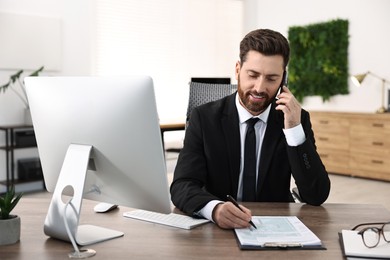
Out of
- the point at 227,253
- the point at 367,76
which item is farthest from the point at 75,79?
the point at 367,76

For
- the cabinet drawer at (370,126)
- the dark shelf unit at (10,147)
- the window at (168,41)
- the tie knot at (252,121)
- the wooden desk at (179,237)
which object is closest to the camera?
the wooden desk at (179,237)

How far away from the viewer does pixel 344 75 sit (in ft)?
21.2

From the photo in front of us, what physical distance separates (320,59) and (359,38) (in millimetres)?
590

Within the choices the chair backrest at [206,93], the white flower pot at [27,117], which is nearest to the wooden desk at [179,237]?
the chair backrest at [206,93]

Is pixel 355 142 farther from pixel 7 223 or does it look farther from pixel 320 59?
pixel 7 223

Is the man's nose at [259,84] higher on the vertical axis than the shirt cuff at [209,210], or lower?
higher

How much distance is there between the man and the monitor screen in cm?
35

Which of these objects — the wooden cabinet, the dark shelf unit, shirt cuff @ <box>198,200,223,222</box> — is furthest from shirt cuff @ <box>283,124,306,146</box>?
the wooden cabinet

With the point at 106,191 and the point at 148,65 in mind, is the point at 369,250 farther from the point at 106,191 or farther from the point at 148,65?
the point at 148,65

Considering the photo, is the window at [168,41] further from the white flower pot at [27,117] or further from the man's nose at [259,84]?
the man's nose at [259,84]

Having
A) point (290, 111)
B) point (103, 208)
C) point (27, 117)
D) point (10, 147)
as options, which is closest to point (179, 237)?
point (103, 208)

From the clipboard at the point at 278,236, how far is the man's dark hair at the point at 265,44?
639 millimetres

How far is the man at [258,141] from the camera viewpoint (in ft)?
5.66

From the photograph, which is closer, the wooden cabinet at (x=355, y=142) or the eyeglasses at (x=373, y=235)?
the eyeglasses at (x=373, y=235)
